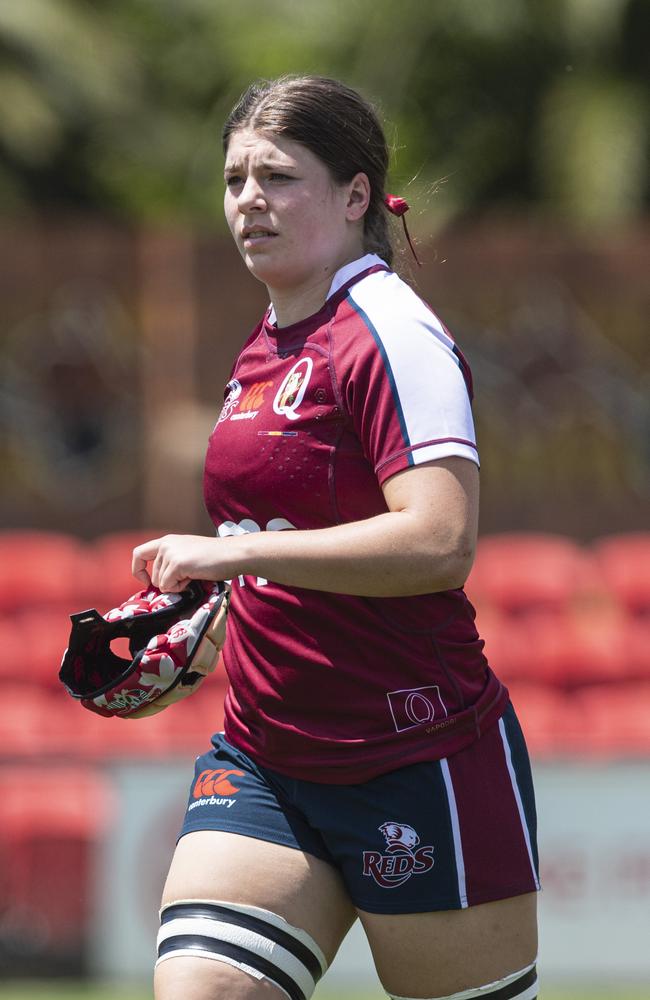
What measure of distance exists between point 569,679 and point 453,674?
547 centimetres

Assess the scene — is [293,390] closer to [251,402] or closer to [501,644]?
[251,402]

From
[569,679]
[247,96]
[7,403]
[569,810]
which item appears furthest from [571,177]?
[247,96]

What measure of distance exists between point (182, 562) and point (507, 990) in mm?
934

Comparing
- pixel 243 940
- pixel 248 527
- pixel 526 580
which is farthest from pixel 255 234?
pixel 526 580

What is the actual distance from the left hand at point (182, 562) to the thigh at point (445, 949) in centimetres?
67

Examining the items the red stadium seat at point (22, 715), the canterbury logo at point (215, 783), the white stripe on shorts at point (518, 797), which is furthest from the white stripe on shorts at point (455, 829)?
the red stadium seat at point (22, 715)

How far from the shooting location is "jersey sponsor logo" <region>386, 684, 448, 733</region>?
9.04ft

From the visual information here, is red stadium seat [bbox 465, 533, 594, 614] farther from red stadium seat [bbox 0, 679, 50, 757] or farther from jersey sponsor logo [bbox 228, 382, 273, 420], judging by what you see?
jersey sponsor logo [bbox 228, 382, 273, 420]

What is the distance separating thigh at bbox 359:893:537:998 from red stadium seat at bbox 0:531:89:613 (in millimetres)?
6520

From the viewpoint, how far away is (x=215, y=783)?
9.54 ft

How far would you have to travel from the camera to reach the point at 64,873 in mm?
6555

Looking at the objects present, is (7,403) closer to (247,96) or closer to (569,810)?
(569,810)

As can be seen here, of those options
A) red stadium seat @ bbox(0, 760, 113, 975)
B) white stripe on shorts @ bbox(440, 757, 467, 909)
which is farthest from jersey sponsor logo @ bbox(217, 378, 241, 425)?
red stadium seat @ bbox(0, 760, 113, 975)

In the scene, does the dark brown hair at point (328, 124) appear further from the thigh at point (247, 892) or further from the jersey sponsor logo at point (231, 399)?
the thigh at point (247, 892)
